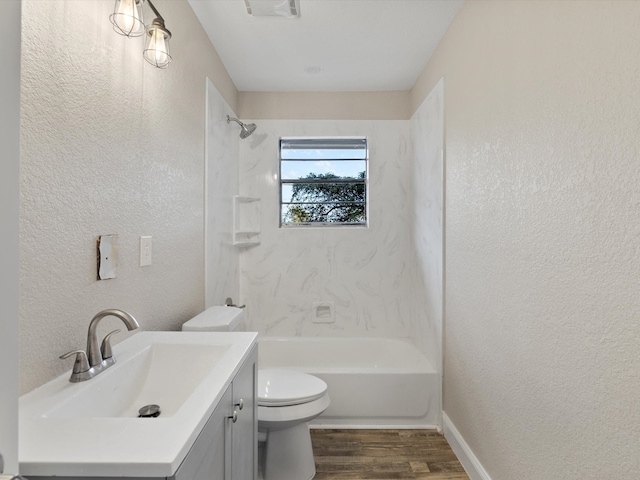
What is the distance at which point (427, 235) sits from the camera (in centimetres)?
252

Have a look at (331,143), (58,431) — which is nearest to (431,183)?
(331,143)

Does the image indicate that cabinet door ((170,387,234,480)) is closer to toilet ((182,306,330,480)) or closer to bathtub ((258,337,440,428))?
toilet ((182,306,330,480))

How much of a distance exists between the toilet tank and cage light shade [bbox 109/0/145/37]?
1.17 meters

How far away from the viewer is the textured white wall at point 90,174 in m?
0.89

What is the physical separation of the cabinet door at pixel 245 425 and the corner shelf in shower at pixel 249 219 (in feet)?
5.43

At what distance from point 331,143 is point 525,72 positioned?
1.95 m

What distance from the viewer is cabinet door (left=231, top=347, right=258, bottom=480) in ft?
3.54

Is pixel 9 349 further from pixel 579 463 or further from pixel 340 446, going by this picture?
pixel 340 446

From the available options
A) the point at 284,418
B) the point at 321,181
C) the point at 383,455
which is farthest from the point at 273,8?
the point at 383,455

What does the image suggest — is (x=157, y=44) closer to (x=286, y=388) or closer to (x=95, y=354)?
(x=95, y=354)

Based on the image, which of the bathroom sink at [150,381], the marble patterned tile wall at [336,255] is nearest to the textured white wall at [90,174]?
the bathroom sink at [150,381]

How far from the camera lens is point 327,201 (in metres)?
3.14

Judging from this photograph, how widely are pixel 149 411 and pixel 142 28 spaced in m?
1.25

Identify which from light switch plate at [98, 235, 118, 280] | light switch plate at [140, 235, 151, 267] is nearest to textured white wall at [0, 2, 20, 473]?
light switch plate at [98, 235, 118, 280]
